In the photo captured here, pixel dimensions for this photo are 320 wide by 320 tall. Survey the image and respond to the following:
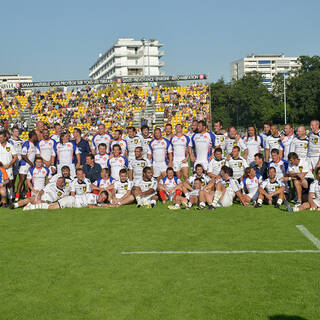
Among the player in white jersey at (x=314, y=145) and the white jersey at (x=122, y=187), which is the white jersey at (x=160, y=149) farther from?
the player in white jersey at (x=314, y=145)

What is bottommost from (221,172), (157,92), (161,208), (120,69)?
(161,208)

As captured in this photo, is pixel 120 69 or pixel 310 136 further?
pixel 120 69

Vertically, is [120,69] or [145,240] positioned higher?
[120,69]

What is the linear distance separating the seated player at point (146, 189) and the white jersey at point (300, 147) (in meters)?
3.40

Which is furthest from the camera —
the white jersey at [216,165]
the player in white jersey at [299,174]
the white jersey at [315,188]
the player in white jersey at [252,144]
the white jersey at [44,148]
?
the white jersey at [44,148]

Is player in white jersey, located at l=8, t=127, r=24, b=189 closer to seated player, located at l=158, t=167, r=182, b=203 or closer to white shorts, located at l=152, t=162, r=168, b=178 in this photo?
white shorts, located at l=152, t=162, r=168, b=178

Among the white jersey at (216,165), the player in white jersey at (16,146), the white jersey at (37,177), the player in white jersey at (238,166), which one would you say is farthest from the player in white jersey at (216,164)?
the player in white jersey at (16,146)

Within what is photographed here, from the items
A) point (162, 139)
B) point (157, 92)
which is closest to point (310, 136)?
point (162, 139)

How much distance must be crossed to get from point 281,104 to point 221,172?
52.0m

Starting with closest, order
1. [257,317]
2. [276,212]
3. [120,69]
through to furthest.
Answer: [257,317] < [276,212] < [120,69]

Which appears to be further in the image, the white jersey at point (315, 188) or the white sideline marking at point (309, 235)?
the white jersey at point (315, 188)

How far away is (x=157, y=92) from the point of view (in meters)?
39.6

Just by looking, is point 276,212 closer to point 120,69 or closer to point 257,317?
point 257,317

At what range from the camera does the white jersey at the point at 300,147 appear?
10430mm
